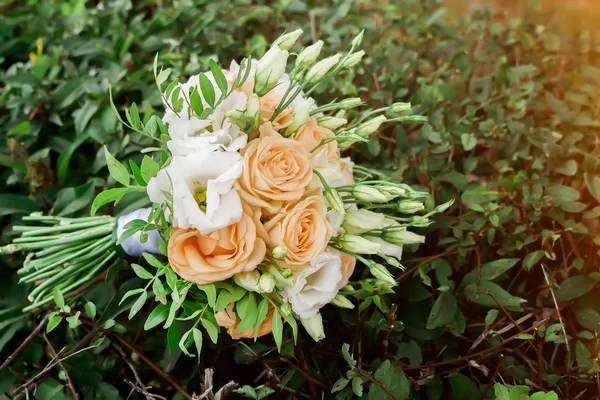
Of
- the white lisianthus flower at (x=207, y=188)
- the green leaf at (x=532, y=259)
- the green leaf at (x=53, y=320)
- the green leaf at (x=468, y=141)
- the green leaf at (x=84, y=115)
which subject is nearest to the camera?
the white lisianthus flower at (x=207, y=188)

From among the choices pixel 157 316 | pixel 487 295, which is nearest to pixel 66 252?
pixel 157 316

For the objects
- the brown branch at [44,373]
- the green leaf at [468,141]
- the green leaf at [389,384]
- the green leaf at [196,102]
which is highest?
the green leaf at [196,102]

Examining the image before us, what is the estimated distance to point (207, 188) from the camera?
58cm

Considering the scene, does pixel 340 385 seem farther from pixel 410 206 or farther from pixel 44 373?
pixel 44 373

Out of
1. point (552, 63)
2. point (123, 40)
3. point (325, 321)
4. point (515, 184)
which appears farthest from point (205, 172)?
point (552, 63)

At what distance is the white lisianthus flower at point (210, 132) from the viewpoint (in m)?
0.60

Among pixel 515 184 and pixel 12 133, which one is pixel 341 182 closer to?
pixel 515 184

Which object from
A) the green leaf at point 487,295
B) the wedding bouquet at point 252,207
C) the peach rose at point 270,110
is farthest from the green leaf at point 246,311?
the green leaf at point 487,295

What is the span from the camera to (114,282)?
2.84 ft

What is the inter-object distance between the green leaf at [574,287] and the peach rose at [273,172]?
1.39ft

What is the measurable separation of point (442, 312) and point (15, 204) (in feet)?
2.40

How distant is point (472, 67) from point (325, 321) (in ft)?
2.14

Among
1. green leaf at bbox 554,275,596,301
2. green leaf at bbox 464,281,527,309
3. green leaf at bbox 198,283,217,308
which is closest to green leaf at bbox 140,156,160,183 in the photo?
green leaf at bbox 198,283,217,308

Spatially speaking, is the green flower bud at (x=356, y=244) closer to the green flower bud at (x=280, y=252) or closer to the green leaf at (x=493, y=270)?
the green flower bud at (x=280, y=252)
